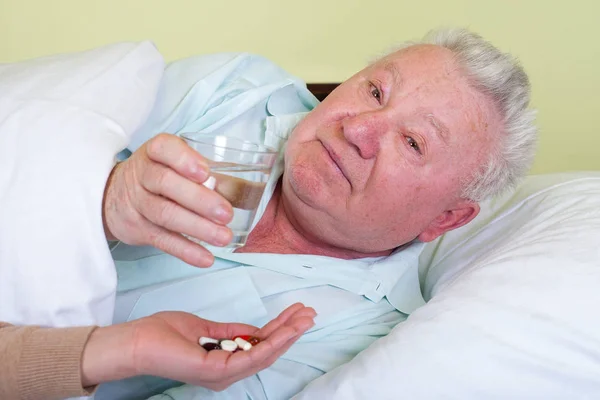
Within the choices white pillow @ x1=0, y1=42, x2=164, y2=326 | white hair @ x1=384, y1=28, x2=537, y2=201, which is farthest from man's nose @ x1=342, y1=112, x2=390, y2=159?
white pillow @ x1=0, y1=42, x2=164, y2=326

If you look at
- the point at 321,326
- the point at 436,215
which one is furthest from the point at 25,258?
the point at 436,215

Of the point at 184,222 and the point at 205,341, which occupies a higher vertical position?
the point at 184,222

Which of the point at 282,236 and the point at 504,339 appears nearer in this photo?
the point at 504,339

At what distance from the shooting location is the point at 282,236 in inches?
53.6

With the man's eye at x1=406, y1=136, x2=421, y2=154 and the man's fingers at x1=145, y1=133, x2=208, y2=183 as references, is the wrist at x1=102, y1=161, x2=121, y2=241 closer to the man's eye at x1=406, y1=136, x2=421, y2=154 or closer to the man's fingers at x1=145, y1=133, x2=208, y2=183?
the man's fingers at x1=145, y1=133, x2=208, y2=183

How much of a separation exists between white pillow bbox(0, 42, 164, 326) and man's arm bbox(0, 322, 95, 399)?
156mm

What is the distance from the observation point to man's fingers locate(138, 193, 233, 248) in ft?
2.48

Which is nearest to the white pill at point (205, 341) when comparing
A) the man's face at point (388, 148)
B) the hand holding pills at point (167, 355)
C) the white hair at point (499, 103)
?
the hand holding pills at point (167, 355)

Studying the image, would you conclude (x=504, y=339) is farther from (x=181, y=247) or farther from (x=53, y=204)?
(x=53, y=204)

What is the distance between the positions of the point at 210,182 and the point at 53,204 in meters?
0.31

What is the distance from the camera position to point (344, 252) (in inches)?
55.0

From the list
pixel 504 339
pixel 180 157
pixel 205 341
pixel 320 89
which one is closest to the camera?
pixel 180 157

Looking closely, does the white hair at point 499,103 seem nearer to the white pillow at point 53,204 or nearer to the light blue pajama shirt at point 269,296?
the light blue pajama shirt at point 269,296

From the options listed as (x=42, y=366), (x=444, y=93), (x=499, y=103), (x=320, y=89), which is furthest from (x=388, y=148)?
(x=320, y=89)
